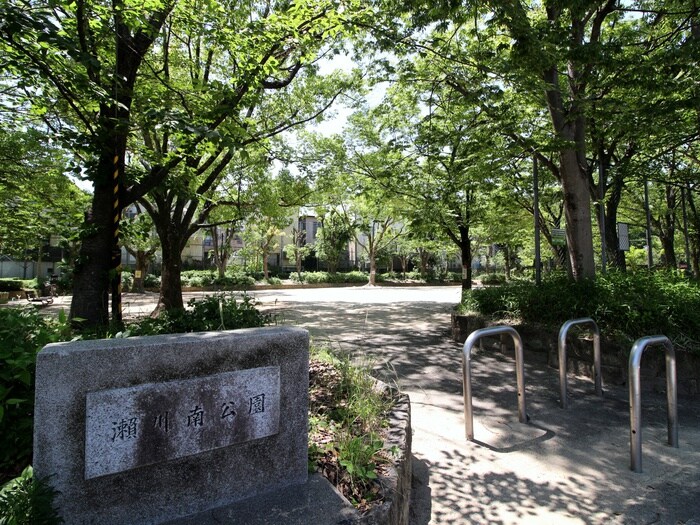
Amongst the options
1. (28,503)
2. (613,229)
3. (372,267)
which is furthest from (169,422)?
(372,267)

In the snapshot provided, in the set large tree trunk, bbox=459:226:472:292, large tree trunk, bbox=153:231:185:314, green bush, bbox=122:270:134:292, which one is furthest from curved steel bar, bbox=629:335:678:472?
green bush, bbox=122:270:134:292

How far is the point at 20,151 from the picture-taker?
8.45 metres

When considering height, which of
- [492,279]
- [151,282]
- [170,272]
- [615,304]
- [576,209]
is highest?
[576,209]

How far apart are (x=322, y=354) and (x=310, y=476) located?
2.17 m

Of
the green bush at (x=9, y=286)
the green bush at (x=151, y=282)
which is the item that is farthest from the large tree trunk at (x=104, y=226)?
the green bush at (x=151, y=282)

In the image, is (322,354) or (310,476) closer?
(310,476)

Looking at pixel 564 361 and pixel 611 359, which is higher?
pixel 564 361

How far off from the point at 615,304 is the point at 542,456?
10.5 feet

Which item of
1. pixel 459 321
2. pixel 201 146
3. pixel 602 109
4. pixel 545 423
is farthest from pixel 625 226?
pixel 201 146

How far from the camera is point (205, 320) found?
3926mm

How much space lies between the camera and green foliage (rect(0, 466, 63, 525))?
1570 millimetres

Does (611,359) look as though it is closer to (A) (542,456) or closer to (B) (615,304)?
(B) (615,304)

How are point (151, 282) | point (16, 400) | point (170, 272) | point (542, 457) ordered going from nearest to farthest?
point (16, 400)
point (542, 457)
point (170, 272)
point (151, 282)

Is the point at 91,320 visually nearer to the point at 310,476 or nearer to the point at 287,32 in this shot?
the point at 310,476
